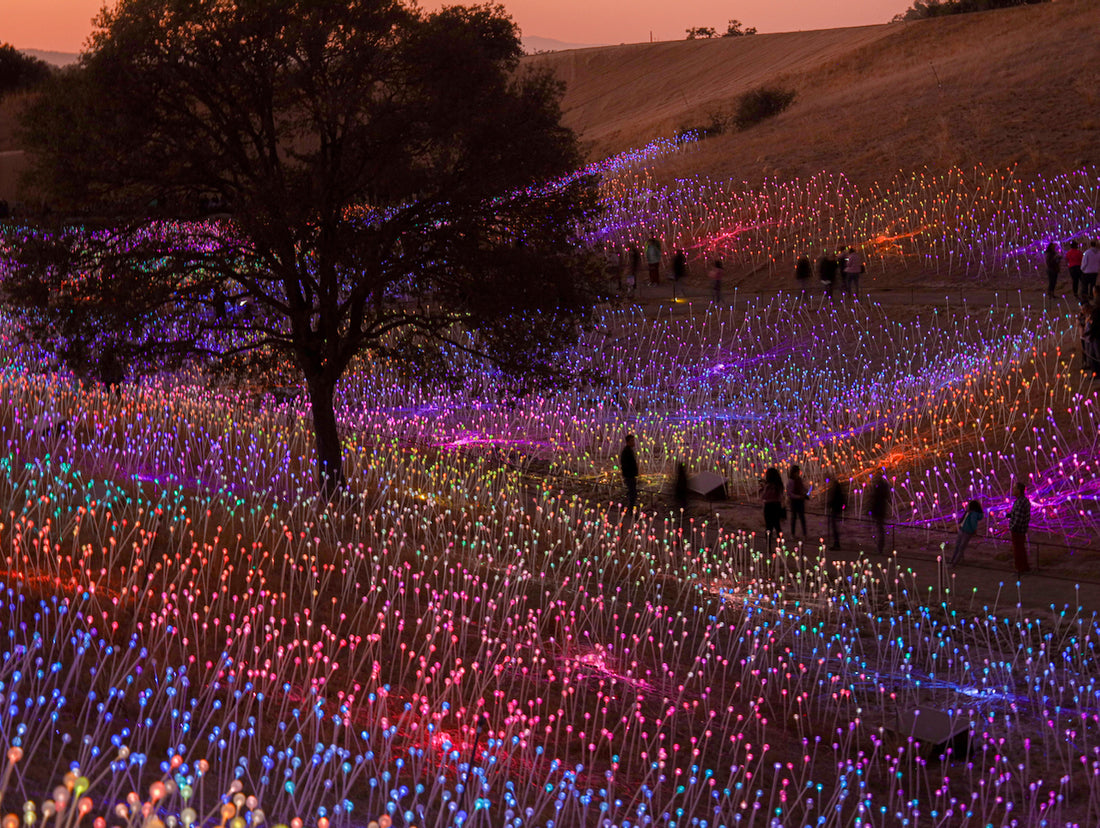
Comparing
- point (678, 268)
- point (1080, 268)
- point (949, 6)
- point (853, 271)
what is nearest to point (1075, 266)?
point (1080, 268)

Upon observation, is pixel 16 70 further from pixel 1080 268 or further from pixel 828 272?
pixel 1080 268

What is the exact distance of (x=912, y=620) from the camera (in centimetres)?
1291

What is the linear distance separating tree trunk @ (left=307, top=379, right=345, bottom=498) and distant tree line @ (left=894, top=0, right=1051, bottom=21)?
47.2 metres

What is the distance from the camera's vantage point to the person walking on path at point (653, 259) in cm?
3325

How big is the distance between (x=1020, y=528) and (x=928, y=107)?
29.7 m

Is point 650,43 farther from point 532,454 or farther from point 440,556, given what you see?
point 440,556

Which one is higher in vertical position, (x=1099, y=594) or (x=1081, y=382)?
(x=1081, y=382)

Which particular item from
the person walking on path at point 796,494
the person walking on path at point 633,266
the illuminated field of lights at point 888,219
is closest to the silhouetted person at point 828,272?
the illuminated field of lights at point 888,219

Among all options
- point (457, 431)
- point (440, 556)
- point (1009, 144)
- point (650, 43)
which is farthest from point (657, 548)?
point (650, 43)

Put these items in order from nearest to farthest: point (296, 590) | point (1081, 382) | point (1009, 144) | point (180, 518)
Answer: point (296, 590), point (180, 518), point (1081, 382), point (1009, 144)

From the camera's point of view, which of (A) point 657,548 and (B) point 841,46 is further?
(B) point 841,46

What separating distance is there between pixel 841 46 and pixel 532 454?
52.2 m

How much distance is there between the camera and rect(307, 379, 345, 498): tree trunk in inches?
651

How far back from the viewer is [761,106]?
163ft
